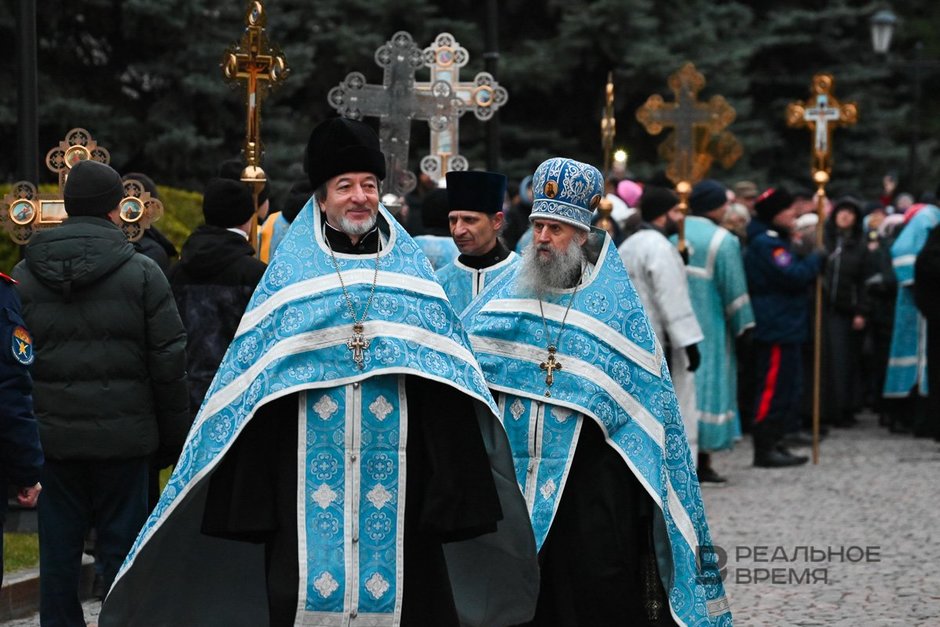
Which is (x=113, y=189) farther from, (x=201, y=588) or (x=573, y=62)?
(x=573, y=62)

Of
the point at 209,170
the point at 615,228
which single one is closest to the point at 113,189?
the point at 615,228

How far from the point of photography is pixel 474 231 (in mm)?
8234

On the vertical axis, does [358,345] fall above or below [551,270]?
below

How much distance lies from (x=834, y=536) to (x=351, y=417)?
18.7 feet

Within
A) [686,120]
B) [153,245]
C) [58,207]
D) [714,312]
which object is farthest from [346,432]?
[686,120]

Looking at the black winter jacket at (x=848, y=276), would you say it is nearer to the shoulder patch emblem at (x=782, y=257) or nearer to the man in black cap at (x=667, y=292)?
the shoulder patch emblem at (x=782, y=257)

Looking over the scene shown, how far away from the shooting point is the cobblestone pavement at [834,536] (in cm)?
869

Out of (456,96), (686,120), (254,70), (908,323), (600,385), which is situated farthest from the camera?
(908,323)

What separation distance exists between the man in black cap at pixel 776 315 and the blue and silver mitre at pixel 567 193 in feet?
24.2

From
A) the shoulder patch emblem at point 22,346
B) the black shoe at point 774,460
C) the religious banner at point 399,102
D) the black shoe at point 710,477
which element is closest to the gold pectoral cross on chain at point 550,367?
the shoulder patch emblem at point 22,346

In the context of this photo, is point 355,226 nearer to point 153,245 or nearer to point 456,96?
point 153,245

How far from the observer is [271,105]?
824 inches

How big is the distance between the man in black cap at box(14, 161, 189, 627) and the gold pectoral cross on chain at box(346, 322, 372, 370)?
1656 millimetres

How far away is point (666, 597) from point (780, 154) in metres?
21.6
